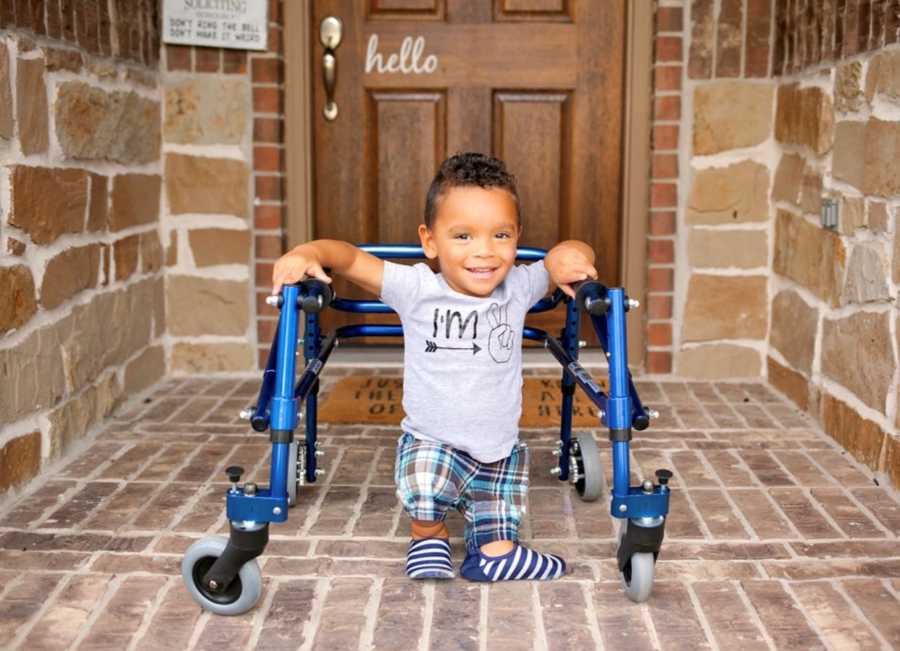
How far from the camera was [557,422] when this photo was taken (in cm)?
369

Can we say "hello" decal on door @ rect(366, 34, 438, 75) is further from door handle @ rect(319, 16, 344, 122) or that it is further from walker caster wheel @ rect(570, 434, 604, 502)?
walker caster wheel @ rect(570, 434, 604, 502)

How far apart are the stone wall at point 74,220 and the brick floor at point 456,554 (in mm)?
215

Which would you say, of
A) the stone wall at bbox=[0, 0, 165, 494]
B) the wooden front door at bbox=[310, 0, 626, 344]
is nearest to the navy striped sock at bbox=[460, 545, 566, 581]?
the stone wall at bbox=[0, 0, 165, 494]

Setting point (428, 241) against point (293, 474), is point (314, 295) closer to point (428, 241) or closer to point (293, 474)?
point (428, 241)

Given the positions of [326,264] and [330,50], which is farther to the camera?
[330,50]

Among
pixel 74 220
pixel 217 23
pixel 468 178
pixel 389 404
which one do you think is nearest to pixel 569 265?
pixel 468 178

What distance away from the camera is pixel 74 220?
11.0 ft

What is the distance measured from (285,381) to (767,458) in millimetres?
1772

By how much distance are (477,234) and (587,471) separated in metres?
0.84

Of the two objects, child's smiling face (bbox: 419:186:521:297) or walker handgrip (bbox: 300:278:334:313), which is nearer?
walker handgrip (bbox: 300:278:334:313)

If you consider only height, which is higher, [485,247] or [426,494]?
[485,247]

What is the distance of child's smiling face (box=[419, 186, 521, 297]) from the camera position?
2.36 m

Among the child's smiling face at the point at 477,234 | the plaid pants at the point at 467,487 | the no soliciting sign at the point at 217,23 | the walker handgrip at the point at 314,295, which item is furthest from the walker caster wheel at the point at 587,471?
the no soliciting sign at the point at 217,23

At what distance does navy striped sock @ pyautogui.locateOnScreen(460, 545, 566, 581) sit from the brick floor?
32mm
